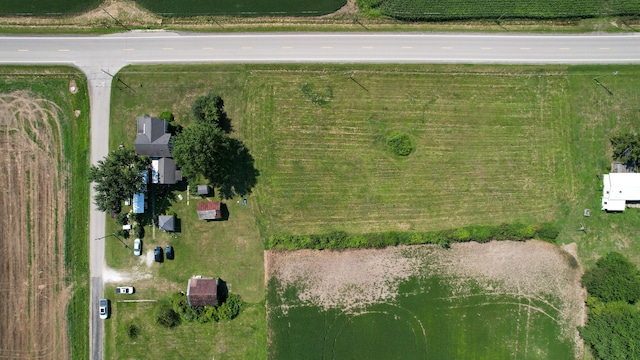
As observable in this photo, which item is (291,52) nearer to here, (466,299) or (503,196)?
(503,196)

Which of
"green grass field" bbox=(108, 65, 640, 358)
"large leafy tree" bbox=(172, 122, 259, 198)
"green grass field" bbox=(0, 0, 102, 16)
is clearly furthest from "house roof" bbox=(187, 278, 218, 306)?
"green grass field" bbox=(0, 0, 102, 16)

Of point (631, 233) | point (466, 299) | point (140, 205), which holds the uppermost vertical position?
point (140, 205)

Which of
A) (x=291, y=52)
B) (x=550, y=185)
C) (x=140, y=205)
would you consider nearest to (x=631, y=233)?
(x=550, y=185)

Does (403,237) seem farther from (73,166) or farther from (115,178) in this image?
(73,166)

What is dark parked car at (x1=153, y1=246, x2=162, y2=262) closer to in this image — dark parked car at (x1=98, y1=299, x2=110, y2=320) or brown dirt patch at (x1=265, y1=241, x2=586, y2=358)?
dark parked car at (x1=98, y1=299, x2=110, y2=320)

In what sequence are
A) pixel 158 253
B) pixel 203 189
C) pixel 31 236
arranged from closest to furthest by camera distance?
pixel 203 189
pixel 158 253
pixel 31 236

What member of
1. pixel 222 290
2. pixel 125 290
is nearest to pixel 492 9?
pixel 222 290
